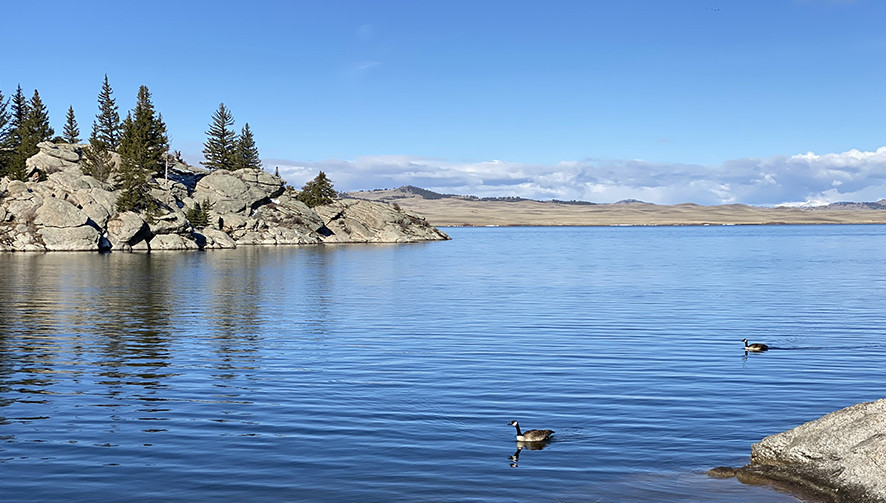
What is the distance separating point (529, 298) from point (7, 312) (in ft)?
105

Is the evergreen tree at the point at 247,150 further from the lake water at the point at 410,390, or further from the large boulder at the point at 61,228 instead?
the lake water at the point at 410,390

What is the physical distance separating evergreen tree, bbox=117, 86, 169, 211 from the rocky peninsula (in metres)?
2.26

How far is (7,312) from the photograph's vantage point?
1732 inches

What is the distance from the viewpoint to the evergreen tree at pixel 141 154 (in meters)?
123

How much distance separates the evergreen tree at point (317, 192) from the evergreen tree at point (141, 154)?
117 feet

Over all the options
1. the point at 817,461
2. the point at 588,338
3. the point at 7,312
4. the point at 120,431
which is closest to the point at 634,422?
the point at 817,461

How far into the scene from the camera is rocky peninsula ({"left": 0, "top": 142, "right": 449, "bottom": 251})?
4572 inches

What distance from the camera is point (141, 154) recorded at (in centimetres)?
13500

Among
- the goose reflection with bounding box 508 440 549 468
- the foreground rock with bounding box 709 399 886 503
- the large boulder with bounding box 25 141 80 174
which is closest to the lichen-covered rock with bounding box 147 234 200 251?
the large boulder with bounding box 25 141 80 174

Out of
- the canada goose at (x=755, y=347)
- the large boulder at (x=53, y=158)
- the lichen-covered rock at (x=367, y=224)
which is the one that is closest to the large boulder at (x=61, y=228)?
the large boulder at (x=53, y=158)

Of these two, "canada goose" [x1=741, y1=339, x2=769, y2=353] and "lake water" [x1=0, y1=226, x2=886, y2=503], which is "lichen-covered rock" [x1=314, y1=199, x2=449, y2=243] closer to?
"lake water" [x1=0, y1=226, x2=886, y2=503]

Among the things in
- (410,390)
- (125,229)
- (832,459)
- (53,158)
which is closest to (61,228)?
(125,229)

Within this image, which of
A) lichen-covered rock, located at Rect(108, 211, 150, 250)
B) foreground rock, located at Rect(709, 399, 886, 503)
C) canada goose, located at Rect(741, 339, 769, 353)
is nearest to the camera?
foreground rock, located at Rect(709, 399, 886, 503)

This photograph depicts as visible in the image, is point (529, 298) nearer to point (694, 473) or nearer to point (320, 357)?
point (320, 357)
